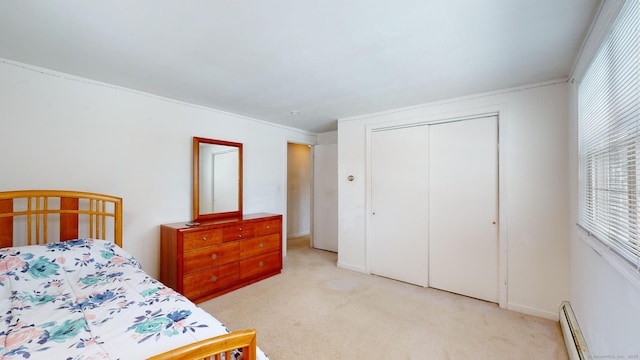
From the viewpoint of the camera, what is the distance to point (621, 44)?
4.05ft

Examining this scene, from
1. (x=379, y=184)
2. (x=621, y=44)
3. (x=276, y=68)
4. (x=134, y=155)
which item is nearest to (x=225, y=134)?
(x=134, y=155)

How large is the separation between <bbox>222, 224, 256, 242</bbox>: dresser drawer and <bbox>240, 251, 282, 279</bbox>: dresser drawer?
0.29 metres

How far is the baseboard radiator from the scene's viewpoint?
5.49 ft

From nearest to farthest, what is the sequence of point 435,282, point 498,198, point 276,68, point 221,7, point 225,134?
point 221,7 → point 276,68 → point 498,198 → point 435,282 → point 225,134

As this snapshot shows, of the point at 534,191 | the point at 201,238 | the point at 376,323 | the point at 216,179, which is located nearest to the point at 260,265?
the point at 201,238

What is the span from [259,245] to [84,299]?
1.92m

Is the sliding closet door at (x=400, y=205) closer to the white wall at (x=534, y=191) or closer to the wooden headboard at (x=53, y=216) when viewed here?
the white wall at (x=534, y=191)

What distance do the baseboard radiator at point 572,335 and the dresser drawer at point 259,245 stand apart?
2.89m

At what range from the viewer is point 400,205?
3.31 metres

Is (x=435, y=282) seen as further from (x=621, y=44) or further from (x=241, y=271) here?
(x=621, y=44)

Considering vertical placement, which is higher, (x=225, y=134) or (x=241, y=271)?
(x=225, y=134)

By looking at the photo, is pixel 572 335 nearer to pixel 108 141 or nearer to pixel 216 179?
pixel 216 179

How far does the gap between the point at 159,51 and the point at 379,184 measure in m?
2.70

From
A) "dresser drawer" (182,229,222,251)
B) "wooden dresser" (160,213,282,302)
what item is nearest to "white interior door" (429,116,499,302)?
"wooden dresser" (160,213,282,302)
